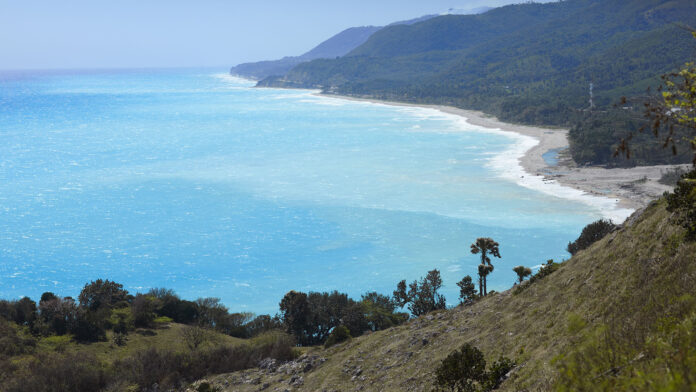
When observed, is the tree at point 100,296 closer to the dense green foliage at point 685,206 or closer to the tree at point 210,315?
the tree at point 210,315

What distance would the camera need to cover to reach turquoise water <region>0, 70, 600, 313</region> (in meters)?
61.9

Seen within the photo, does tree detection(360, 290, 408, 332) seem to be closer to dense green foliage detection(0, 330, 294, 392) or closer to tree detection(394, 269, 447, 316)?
tree detection(394, 269, 447, 316)

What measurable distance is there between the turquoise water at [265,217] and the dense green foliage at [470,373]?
129 feet

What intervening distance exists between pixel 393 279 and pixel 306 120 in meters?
143

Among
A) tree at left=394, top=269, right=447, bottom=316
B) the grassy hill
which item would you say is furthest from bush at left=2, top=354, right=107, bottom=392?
tree at left=394, top=269, right=447, bottom=316

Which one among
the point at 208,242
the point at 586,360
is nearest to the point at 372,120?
the point at 208,242

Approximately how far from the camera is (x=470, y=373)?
15.0 metres

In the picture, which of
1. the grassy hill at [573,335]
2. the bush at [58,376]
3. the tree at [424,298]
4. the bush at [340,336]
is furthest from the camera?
the tree at [424,298]

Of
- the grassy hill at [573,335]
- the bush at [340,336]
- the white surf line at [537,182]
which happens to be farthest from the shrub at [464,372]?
the white surf line at [537,182]

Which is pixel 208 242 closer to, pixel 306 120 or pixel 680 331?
pixel 680 331

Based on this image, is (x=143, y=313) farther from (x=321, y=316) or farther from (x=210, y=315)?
(x=321, y=316)

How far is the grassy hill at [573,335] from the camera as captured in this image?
924 cm

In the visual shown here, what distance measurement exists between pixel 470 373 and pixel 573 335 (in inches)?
126

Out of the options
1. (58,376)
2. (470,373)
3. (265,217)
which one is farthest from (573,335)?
(265,217)
